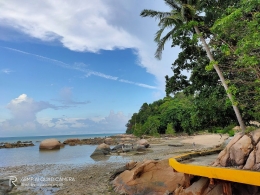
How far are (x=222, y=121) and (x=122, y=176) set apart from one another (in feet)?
19.7

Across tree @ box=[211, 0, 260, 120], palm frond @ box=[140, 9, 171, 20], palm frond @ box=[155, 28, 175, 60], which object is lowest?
tree @ box=[211, 0, 260, 120]

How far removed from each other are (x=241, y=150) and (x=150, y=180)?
12.9 feet

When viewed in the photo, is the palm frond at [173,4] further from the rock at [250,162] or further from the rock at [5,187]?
the rock at [5,187]

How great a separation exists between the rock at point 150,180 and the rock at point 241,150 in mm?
2080

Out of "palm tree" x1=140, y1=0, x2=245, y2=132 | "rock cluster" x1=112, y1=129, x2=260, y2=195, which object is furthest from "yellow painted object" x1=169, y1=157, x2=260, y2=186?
"palm tree" x1=140, y1=0, x2=245, y2=132

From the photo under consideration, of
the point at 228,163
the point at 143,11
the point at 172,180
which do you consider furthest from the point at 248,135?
the point at 143,11

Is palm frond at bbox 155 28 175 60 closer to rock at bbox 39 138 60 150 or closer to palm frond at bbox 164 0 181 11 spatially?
palm frond at bbox 164 0 181 11

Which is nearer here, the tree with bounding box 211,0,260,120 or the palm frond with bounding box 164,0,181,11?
the tree with bounding box 211,0,260,120

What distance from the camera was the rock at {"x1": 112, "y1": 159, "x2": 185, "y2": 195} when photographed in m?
7.96

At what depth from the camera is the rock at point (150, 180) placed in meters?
7.96

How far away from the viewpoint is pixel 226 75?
1063 centimetres

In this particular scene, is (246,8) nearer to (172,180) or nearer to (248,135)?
(248,135)

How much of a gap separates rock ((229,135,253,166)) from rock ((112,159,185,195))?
6.83ft

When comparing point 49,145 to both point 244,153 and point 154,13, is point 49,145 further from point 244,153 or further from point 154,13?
point 244,153
